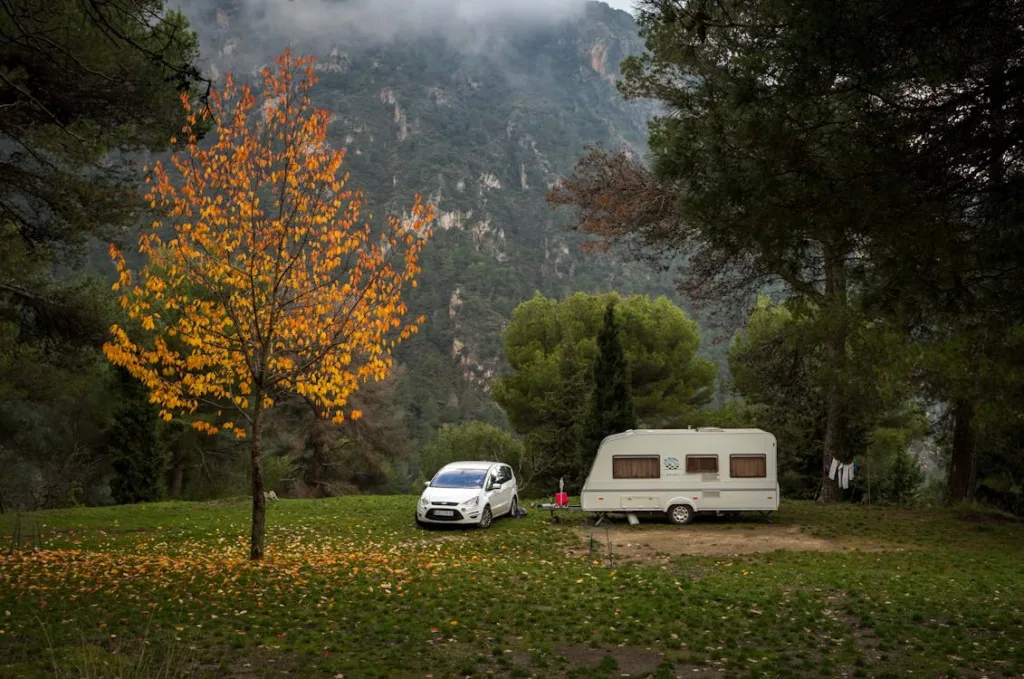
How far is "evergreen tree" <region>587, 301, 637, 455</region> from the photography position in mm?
22703

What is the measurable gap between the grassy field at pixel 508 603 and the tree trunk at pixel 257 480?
10.8 inches

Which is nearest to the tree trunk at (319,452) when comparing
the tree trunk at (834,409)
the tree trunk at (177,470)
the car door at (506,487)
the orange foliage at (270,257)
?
the tree trunk at (177,470)

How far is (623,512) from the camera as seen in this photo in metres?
17.7

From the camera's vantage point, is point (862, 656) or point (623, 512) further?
point (623, 512)

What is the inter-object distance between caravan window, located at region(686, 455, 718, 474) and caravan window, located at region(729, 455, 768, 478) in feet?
1.16

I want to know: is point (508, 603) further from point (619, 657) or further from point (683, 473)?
point (683, 473)

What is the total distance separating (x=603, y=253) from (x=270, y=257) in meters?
11.0

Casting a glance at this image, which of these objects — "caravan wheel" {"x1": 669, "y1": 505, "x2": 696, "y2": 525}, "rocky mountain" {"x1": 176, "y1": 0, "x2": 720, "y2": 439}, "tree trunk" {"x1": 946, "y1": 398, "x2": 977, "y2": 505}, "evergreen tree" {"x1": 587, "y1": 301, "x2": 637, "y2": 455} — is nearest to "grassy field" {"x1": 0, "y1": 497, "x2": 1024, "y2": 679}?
"caravan wheel" {"x1": 669, "y1": 505, "x2": 696, "y2": 525}

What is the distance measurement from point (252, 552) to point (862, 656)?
8.16 metres

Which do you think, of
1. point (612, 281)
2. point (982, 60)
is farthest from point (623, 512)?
point (612, 281)

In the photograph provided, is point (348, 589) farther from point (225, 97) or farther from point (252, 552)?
point (225, 97)

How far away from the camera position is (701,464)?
57.4 feet

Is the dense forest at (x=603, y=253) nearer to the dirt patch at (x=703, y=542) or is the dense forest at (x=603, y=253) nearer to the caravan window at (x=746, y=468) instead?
the caravan window at (x=746, y=468)

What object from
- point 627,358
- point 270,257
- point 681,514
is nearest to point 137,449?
point 270,257
